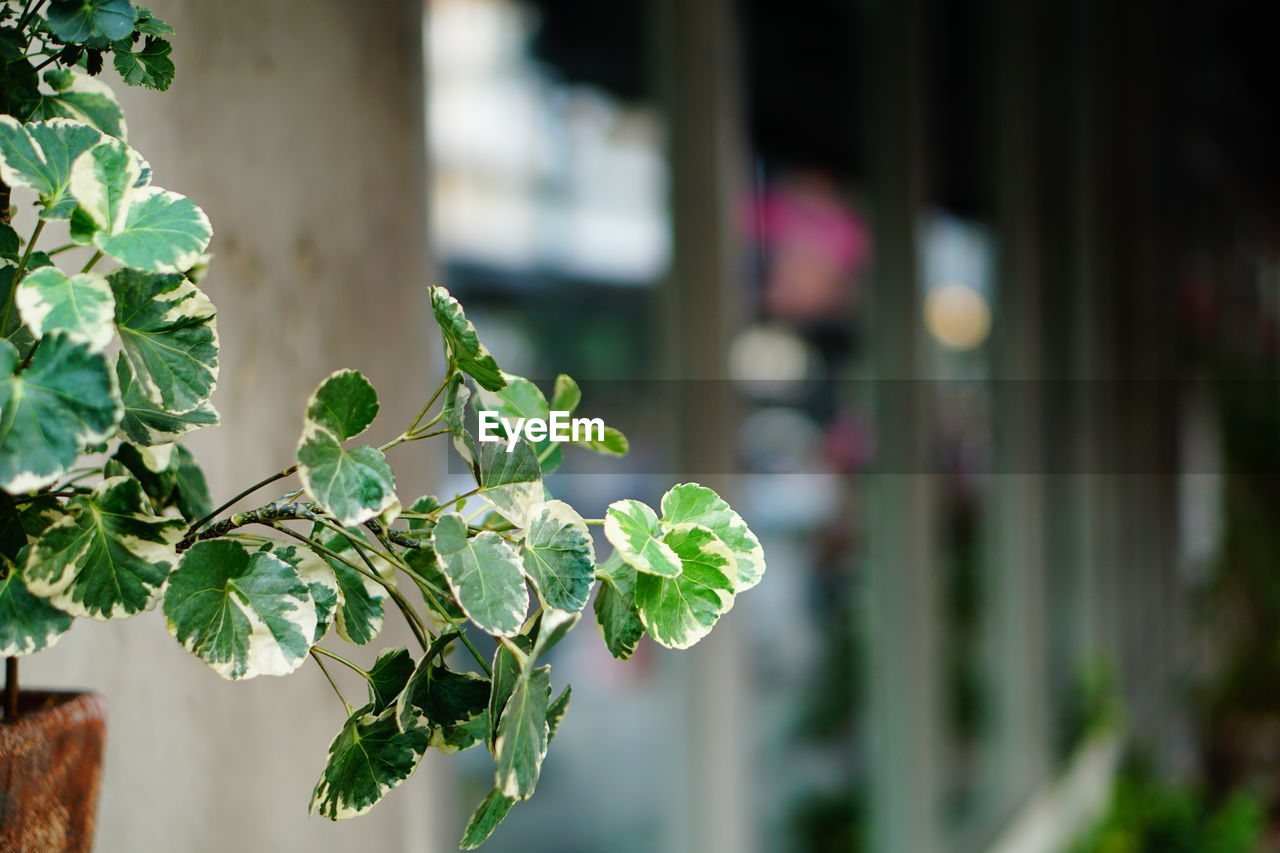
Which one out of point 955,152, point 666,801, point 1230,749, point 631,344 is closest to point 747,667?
point 666,801

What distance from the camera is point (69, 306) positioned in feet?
1.12

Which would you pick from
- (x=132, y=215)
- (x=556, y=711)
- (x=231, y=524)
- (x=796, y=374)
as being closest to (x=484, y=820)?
(x=556, y=711)

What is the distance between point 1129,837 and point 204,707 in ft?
10.7

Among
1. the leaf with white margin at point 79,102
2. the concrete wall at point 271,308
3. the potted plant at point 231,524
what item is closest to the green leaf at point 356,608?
the potted plant at point 231,524

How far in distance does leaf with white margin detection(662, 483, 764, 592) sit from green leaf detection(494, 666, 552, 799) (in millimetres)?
80

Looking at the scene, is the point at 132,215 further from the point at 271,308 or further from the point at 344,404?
the point at 271,308

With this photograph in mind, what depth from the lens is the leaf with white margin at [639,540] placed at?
40cm

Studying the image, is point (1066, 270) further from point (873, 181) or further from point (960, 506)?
point (873, 181)

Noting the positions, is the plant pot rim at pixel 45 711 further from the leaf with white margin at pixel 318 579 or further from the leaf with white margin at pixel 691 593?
the leaf with white margin at pixel 691 593

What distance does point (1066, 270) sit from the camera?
3838 mm

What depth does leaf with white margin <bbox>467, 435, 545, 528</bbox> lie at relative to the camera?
1.40 feet

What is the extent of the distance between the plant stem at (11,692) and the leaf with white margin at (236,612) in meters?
0.12

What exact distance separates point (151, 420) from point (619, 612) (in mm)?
210

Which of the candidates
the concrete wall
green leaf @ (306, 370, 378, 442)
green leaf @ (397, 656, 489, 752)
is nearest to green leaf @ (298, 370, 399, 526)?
green leaf @ (306, 370, 378, 442)
